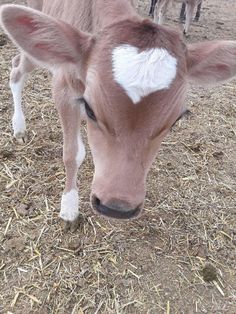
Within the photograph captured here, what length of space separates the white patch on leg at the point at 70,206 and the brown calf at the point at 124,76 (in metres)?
0.96

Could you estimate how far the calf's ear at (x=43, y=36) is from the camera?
2.12 m

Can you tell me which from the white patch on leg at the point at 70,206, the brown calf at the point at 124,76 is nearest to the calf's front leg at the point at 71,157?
the white patch on leg at the point at 70,206

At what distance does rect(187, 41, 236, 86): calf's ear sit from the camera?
2.30 metres

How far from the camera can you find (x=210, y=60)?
2326 millimetres

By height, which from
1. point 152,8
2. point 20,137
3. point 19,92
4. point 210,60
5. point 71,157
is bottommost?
point 152,8

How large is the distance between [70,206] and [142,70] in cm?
148

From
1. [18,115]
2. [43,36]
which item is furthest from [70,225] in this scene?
[43,36]

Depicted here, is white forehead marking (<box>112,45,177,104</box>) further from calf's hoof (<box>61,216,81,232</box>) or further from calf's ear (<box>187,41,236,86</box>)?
calf's hoof (<box>61,216,81,232</box>)

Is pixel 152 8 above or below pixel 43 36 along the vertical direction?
below

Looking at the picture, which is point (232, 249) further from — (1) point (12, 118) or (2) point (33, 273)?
(1) point (12, 118)

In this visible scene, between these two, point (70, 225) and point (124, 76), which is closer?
point (124, 76)

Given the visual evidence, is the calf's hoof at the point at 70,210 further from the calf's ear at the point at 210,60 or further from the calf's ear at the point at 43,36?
the calf's ear at the point at 210,60

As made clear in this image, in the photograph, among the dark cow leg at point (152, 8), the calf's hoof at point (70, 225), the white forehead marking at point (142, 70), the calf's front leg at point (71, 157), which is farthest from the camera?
the dark cow leg at point (152, 8)

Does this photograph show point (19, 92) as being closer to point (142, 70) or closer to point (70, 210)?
point (70, 210)
